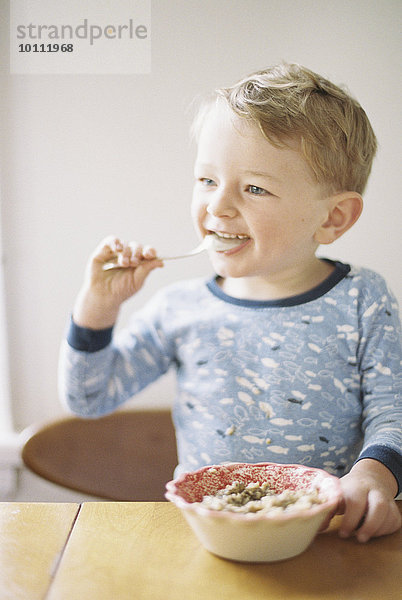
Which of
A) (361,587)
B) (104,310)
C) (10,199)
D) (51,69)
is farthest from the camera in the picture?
(10,199)

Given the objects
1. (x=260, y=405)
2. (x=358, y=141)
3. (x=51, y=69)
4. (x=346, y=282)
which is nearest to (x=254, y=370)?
(x=260, y=405)

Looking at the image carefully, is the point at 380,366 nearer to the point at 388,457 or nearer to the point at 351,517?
the point at 388,457

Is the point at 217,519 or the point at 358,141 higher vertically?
the point at 358,141

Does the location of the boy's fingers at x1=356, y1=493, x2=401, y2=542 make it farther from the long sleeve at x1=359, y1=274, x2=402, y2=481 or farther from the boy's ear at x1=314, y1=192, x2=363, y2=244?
the boy's ear at x1=314, y1=192, x2=363, y2=244

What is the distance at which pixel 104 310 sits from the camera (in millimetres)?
875

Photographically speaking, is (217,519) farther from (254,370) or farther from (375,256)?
(375,256)

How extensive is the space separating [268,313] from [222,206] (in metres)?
0.19

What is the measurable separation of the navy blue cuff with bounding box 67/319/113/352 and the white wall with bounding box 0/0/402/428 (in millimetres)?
454

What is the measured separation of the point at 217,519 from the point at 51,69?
2.56 ft

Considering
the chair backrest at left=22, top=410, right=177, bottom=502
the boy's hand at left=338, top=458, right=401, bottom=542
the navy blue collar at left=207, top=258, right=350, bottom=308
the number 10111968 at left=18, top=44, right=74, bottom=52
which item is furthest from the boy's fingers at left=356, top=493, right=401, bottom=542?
the number 10111968 at left=18, top=44, right=74, bottom=52

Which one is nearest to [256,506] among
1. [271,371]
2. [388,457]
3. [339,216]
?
[388,457]

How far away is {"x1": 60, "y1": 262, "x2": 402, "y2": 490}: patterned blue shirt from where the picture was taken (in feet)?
2.93

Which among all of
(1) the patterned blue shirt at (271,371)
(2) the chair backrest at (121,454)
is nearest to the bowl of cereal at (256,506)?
(1) the patterned blue shirt at (271,371)

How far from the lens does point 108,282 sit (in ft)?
2.90
